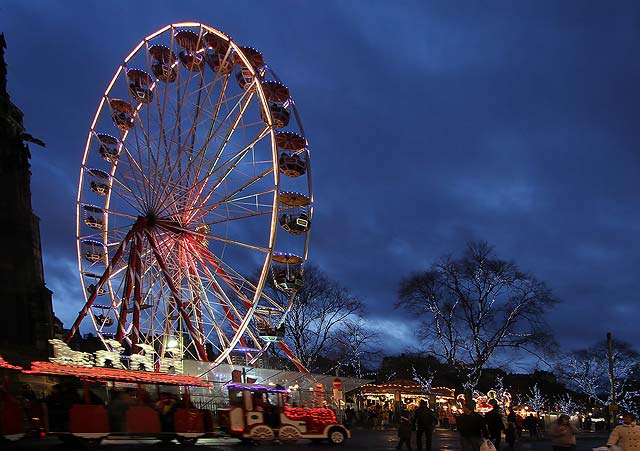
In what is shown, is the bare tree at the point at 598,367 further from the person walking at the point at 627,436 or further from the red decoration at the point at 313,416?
the person walking at the point at 627,436

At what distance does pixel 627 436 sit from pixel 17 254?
40213 millimetres

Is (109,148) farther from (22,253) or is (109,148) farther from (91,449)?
(91,449)

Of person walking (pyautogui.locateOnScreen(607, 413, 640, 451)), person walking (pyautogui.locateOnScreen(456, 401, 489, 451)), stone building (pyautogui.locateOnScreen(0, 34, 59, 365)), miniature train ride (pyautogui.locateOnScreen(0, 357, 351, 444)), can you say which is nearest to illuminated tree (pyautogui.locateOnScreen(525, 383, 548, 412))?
stone building (pyautogui.locateOnScreen(0, 34, 59, 365))

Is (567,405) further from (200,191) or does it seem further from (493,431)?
(493,431)

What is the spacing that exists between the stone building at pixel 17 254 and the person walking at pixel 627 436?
3637 cm

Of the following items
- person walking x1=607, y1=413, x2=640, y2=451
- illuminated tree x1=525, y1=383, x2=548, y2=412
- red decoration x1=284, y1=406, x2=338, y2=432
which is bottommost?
person walking x1=607, y1=413, x2=640, y2=451

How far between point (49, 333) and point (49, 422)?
92.3ft

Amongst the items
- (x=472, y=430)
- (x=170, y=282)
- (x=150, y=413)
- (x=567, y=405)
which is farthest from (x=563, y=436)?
(x=567, y=405)

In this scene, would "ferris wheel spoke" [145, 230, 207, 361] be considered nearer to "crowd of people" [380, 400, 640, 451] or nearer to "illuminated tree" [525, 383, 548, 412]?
"crowd of people" [380, 400, 640, 451]

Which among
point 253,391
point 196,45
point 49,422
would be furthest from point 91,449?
point 196,45

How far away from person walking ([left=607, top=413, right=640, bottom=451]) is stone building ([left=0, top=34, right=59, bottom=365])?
3637 cm

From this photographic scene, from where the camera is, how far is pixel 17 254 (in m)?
43.2

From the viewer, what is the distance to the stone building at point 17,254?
41531 mm

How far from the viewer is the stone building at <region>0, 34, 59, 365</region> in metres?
41.5
